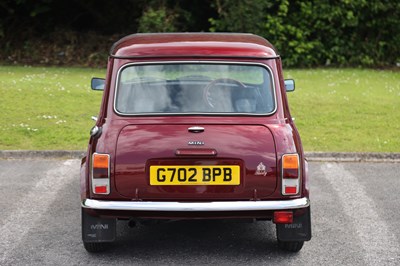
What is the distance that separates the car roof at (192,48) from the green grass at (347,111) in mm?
4085

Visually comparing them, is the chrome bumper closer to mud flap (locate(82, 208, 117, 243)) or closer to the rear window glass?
mud flap (locate(82, 208, 117, 243))

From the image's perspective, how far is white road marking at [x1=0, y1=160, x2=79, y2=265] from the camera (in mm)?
6613

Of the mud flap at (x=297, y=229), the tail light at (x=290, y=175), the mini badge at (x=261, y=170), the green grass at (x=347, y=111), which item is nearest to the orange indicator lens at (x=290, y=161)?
the tail light at (x=290, y=175)

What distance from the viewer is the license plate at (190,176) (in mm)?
5781

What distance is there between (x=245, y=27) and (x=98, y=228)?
15558 millimetres

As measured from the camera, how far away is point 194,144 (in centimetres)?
585

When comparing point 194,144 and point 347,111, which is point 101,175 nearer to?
point 194,144

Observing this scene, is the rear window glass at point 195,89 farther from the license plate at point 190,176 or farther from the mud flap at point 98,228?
the mud flap at point 98,228

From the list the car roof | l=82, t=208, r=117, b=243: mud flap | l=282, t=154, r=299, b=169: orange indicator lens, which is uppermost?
the car roof

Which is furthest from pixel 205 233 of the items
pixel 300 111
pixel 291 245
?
pixel 300 111

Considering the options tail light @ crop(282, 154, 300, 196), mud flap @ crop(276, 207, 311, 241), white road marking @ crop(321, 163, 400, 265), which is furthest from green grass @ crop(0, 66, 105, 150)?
tail light @ crop(282, 154, 300, 196)

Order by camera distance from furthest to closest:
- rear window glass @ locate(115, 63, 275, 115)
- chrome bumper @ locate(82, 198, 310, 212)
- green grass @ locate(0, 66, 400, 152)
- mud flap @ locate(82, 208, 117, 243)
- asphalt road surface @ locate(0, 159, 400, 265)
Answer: green grass @ locate(0, 66, 400, 152)
rear window glass @ locate(115, 63, 275, 115)
asphalt road surface @ locate(0, 159, 400, 265)
mud flap @ locate(82, 208, 117, 243)
chrome bumper @ locate(82, 198, 310, 212)

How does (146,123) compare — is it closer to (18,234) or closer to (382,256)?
(18,234)

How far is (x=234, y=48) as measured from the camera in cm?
641
